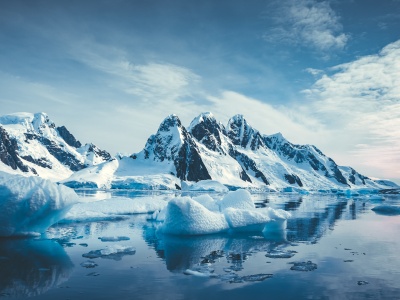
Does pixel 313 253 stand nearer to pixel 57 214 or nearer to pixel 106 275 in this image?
pixel 106 275

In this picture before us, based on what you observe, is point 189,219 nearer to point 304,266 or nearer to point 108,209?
point 304,266

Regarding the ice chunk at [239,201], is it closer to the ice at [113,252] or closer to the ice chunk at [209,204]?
the ice chunk at [209,204]

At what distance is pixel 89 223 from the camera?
23203 millimetres

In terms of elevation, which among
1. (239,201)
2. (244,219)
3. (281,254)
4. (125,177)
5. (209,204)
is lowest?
Answer: (281,254)

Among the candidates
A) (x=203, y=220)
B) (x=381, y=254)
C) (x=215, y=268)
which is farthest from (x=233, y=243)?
(x=381, y=254)

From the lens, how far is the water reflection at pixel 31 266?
9320mm

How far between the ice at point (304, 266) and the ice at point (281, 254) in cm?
110

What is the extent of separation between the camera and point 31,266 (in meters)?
11.5

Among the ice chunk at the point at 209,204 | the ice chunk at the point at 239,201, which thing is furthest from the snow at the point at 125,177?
the ice chunk at the point at 239,201

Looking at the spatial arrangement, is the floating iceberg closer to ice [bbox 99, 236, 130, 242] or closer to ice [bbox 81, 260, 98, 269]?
ice [bbox 99, 236, 130, 242]

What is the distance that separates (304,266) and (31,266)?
30.9ft

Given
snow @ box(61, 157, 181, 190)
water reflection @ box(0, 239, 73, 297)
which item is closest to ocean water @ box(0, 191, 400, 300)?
water reflection @ box(0, 239, 73, 297)

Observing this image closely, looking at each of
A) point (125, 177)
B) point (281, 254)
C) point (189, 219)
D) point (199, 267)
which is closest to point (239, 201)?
point (189, 219)

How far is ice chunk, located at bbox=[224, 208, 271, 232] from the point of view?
19312 mm
